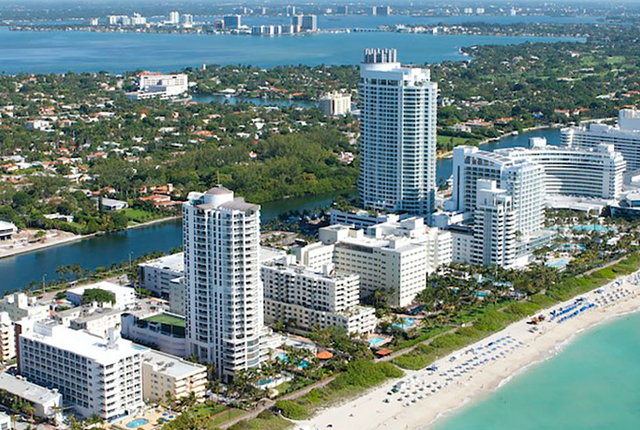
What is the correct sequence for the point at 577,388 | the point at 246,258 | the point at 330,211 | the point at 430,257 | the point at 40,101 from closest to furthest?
the point at 246,258
the point at 577,388
the point at 430,257
the point at 330,211
the point at 40,101

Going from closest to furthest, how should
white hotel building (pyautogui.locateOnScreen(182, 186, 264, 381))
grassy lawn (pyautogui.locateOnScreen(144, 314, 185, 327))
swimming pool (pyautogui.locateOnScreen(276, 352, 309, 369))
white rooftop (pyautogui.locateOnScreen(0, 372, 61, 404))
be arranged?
white rooftop (pyautogui.locateOnScreen(0, 372, 61, 404)), white hotel building (pyautogui.locateOnScreen(182, 186, 264, 381)), swimming pool (pyautogui.locateOnScreen(276, 352, 309, 369)), grassy lawn (pyautogui.locateOnScreen(144, 314, 185, 327))

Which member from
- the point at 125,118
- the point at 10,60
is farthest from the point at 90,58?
the point at 125,118

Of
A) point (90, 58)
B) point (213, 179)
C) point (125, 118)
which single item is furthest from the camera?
point (90, 58)

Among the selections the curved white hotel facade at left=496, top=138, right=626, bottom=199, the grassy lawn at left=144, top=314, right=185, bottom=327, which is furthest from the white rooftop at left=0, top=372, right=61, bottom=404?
the curved white hotel facade at left=496, top=138, right=626, bottom=199

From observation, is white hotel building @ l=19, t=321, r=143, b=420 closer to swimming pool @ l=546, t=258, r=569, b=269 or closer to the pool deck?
the pool deck

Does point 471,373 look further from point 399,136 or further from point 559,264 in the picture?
point 399,136

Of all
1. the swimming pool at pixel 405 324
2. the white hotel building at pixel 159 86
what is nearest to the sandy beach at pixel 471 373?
the swimming pool at pixel 405 324

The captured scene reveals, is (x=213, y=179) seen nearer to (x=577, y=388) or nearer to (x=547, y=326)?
(x=547, y=326)
